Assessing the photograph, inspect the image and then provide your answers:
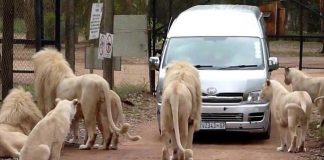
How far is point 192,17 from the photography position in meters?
14.0

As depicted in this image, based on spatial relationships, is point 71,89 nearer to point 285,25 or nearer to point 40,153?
point 40,153

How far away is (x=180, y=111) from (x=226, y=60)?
150 inches

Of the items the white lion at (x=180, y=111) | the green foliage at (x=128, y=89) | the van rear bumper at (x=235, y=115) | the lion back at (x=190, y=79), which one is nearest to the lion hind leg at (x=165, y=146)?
the white lion at (x=180, y=111)

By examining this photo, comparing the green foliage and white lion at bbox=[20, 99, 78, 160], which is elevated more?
white lion at bbox=[20, 99, 78, 160]

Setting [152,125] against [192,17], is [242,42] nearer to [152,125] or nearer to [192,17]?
[192,17]

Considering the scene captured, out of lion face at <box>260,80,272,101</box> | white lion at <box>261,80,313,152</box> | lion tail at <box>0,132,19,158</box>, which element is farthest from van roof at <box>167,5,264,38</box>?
lion tail at <box>0,132,19,158</box>

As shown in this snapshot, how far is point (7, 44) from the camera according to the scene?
13016 mm

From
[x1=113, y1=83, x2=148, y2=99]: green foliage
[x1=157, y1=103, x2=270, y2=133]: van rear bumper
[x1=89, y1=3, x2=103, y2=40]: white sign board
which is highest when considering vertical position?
[x1=89, y1=3, x2=103, y2=40]: white sign board

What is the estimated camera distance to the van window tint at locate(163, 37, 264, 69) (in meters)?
13.0

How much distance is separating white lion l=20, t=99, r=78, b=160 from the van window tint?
4670mm

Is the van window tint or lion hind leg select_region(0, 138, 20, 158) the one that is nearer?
lion hind leg select_region(0, 138, 20, 158)

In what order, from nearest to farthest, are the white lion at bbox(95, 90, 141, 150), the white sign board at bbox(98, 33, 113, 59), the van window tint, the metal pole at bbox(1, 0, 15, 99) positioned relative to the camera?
the white lion at bbox(95, 90, 141, 150) < the metal pole at bbox(1, 0, 15, 99) < the van window tint < the white sign board at bbox(98, 33, 113, 59)

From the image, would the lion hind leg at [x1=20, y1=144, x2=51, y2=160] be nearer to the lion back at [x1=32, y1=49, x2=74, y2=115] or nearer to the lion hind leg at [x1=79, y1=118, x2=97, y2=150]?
the lion hind leg at [x1=79, y1=118, x2=97, y2=150]

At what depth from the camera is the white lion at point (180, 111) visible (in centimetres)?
927
